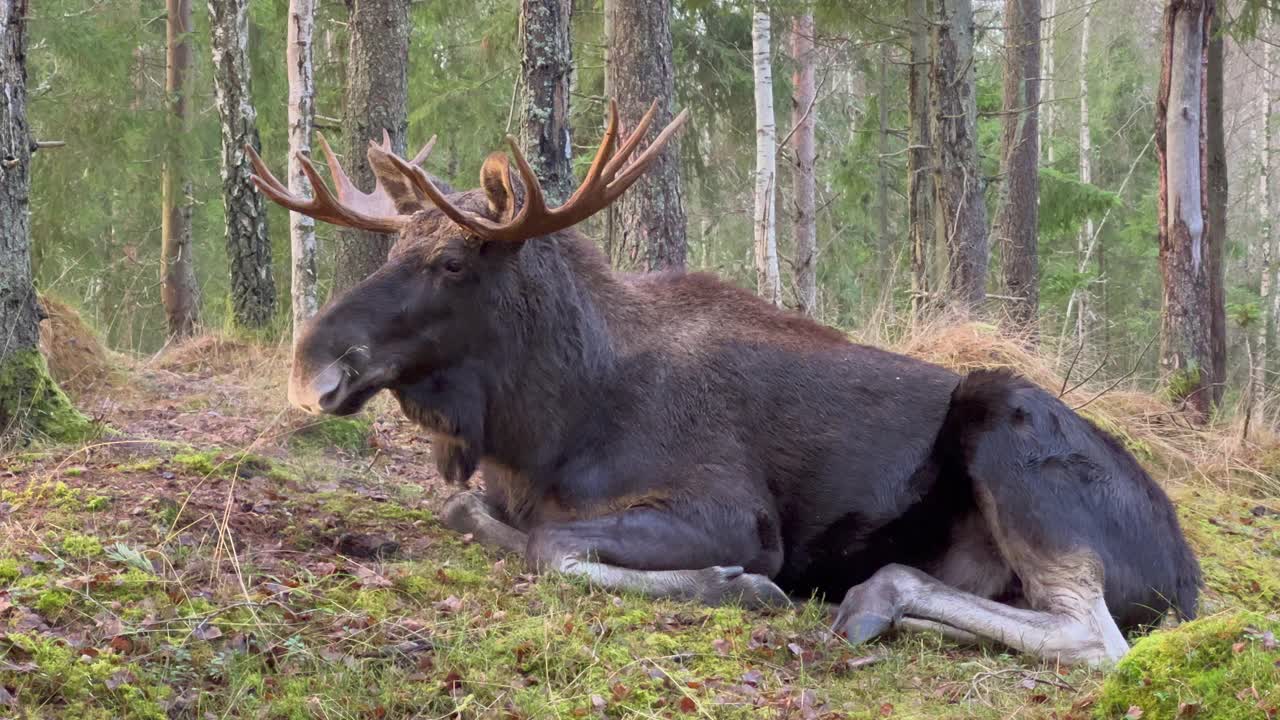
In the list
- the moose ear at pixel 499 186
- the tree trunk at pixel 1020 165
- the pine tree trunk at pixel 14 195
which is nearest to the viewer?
the moose ear at pixel 499 186

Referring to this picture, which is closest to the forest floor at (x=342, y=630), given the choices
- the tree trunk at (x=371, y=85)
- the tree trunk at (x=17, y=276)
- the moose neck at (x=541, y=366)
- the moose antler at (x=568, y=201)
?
the tree trunk at (x=17, y=276)

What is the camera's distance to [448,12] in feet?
57.2

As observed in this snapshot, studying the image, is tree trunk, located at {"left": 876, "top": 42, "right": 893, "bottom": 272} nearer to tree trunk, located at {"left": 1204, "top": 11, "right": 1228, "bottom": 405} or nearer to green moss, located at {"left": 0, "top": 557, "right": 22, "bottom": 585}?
tree trunk, located at {"left": 1204, "top": 11, "right": 1228, "bottom": 405}

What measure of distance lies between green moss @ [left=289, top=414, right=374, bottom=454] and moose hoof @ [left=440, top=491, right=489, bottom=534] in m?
1.91

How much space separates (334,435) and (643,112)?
160 inches

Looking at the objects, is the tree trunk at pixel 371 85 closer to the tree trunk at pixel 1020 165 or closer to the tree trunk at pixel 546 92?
the tree trunk at pixel 546 92

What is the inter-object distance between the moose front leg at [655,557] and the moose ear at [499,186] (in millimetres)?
1476

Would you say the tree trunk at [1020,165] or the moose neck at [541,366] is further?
the tree trunk at [1020,165]

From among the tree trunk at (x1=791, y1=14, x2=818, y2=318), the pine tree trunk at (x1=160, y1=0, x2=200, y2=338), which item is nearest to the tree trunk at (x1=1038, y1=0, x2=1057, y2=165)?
the tree trunk at (x1=791, y1=14, x2=818, y2=318)

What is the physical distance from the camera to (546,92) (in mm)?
8914

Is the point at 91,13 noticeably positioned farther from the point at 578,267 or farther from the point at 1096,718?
the point at 1096,718

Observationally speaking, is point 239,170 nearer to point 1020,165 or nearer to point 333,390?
point 333,390

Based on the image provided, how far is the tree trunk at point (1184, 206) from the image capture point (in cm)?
1041

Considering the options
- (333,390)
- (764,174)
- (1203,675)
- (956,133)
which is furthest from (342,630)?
(956,133)
